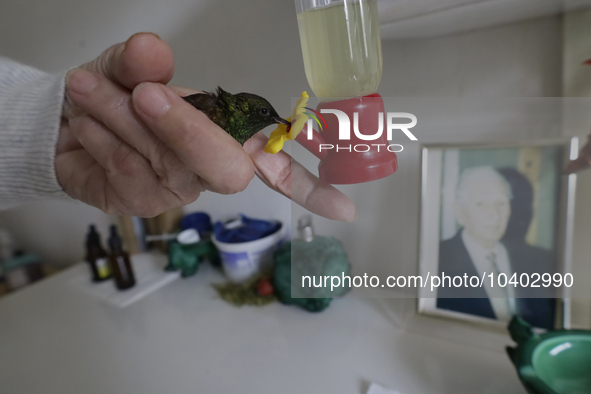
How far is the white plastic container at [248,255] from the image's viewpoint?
853 mm

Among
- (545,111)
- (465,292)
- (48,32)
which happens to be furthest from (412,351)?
(48,32)

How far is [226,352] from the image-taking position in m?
0.70

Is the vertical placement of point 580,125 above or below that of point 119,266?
above

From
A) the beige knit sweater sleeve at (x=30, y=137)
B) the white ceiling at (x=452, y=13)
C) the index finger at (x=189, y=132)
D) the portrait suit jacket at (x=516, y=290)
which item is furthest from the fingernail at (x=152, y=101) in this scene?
the portrait suit jacket at (x=516, y=290)

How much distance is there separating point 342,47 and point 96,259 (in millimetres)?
1054

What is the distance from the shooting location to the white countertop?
0.61 meters

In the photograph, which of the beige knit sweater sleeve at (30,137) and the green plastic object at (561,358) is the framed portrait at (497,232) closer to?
the green plastic object at (561,358)

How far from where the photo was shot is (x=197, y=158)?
1.11 feet

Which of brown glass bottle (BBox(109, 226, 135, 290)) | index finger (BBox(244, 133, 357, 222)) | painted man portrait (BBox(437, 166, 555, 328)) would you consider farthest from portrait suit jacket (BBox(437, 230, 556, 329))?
brown glass bottle (BBox(109, 226, 135, 290))

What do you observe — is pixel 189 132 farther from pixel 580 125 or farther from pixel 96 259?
pixel 96 259

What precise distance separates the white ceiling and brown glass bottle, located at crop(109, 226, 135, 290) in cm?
89

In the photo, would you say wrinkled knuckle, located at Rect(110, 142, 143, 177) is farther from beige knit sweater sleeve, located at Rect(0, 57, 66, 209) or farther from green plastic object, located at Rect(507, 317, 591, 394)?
green plastic object, located at Rect(507, 317, 591, 394)

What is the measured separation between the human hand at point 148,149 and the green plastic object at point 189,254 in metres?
0.46

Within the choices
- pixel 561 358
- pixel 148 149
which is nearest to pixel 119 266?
pixel 148 149
